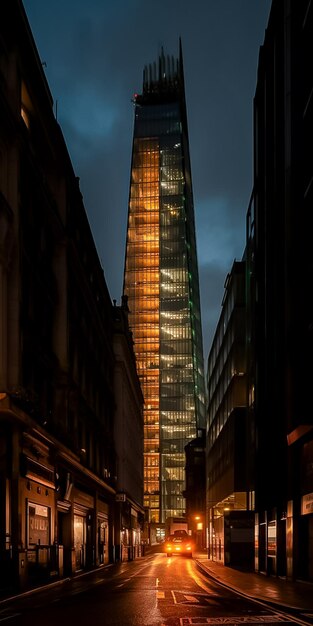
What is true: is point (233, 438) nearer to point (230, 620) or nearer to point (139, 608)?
point (139, 608)

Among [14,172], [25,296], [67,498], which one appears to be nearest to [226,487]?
[67,498]

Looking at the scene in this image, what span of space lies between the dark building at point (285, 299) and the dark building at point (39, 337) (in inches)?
422

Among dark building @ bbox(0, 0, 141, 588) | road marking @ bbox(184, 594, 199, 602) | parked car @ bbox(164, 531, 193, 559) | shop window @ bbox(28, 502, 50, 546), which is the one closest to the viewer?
road marking @ bbox(184, 594, 199, 602)

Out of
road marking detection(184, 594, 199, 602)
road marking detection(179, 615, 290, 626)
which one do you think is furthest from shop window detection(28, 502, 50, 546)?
road marking detection(179, 615, 290, 626)

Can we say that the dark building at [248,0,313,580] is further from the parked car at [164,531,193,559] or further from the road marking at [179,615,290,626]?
the parked car at [164,531,193,559]

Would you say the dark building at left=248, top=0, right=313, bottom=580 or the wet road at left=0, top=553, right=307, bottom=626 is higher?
the dark building at left=248, top=0, right=313, bottom=580

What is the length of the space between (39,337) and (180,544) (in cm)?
5584

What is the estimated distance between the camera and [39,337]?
38.1m

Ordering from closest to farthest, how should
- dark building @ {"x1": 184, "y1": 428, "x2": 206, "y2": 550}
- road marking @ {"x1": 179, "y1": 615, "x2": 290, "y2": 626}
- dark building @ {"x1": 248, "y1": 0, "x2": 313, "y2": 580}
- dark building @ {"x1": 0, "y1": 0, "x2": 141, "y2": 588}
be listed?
road marking @ {"x1": 179, "y1": 615, "x2": 290, "y2": 626} → dark building @ {"x1": 0, "y1": 0, "x2": 141, "y2": 588} → dark building @ {"x1": 248, "y1": 0, "x2": 313, "y2": 580} → dark building @ {"x1": 184, "y1": 428, "x2": 206, "y2": 550}

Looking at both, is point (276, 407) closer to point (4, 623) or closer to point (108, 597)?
point (108, 597)

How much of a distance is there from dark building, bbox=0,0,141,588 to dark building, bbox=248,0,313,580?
1073 cm

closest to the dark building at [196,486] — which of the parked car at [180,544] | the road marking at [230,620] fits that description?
the parked car at [180,544]

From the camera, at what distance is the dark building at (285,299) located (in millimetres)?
33031

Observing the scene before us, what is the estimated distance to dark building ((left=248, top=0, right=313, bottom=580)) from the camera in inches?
1300
